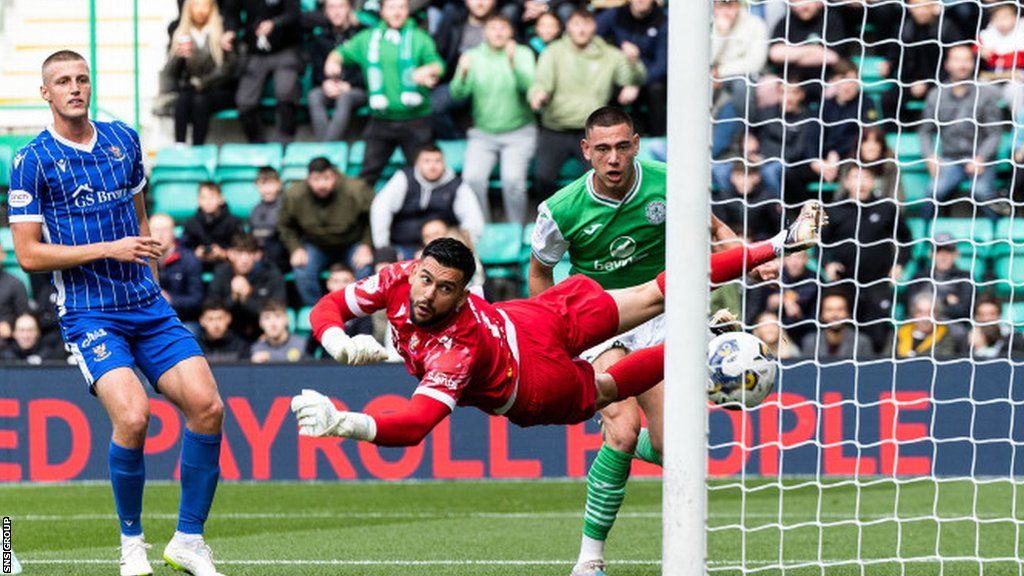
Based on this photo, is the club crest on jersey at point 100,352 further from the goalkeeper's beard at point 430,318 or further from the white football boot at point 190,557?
the goalkeeper's beard at point 430,318

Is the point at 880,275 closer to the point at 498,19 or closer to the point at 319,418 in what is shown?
the point at 498,19

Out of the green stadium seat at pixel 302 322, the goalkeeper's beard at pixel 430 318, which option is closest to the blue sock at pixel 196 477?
the goalkeeper's beard at pixel 430 318

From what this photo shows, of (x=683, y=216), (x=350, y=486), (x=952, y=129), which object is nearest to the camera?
(x=683, y=216)

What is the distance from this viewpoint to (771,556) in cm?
821

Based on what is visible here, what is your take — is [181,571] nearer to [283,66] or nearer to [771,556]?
[771,556]

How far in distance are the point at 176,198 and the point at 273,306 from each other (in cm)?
236

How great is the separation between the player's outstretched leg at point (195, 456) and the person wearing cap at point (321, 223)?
675cm

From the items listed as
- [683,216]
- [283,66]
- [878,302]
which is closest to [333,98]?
[283,66]

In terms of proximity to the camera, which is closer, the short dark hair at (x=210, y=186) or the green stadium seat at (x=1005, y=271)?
the green stadium seat at (x=1005, y=271)

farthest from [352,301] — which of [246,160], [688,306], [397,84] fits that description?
[246,160]

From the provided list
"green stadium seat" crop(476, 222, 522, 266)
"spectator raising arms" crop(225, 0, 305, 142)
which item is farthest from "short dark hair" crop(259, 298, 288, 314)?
"spectator raising arms" crop(225, 0, 305, 142)

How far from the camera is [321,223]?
13805mm

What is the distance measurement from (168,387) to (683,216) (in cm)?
253

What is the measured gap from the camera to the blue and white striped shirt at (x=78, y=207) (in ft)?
22.7
